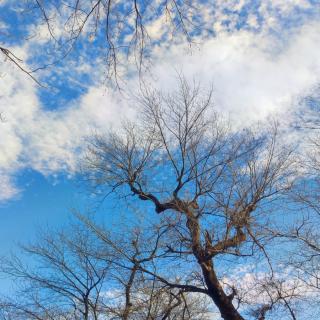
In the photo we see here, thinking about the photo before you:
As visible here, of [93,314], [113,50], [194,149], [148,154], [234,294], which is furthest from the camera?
[93,314]

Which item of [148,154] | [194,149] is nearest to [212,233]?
[194,149]

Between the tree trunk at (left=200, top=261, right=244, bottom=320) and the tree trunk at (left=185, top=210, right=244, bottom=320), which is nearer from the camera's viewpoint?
the tree trunk at (left=200, top=261, right=244, bottom=320)

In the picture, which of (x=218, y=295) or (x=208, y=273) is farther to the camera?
(x=208, y=273)

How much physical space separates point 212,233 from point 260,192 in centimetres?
161

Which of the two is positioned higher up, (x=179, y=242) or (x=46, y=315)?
→ (x=46, y=315)

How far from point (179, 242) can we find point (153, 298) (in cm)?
214

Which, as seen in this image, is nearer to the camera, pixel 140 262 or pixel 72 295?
pixel 140 262

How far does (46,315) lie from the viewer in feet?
47.2

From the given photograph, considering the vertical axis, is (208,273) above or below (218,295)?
above

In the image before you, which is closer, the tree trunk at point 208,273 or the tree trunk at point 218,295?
the tree trunk at point 218,295

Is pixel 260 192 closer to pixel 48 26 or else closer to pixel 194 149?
pixel 194 149

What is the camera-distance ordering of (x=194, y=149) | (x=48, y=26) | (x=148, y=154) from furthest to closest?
1. (x=148, y=154)
2. (x=194, y=149)
3. (x=48, y=26)

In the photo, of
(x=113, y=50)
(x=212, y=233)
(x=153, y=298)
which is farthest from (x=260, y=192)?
(x=113, y=50)

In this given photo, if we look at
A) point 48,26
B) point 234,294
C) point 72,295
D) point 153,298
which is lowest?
point 48,26
